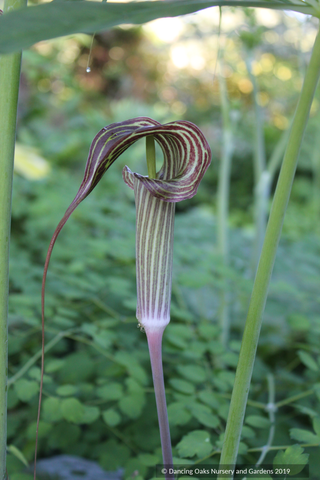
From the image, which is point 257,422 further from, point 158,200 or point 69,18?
point 69,18

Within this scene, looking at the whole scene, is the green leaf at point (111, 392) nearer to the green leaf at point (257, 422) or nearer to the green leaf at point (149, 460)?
the green leaf at point (149, 460)

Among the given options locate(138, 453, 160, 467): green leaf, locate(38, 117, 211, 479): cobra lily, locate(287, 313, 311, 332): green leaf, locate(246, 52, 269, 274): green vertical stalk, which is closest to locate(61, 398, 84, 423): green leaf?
locate(138, 453, 160, 467): green leaf

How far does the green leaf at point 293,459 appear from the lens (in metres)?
0.51

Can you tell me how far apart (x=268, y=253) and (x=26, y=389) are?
0.56 m

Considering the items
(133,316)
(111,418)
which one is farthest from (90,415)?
(133,316)

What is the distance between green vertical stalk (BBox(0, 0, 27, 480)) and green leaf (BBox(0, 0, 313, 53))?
181mm

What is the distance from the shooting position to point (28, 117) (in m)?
3.37

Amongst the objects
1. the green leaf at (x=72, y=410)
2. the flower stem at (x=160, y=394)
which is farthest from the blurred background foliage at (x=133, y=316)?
the flower stem at (x=160, y=394)

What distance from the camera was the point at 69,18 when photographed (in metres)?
0.28

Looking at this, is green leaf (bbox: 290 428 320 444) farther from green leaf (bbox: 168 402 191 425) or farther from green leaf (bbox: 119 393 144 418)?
green leaf (bbox: 119 393 144 418)

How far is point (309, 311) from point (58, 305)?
1.04 meters

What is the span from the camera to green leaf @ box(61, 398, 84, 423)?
0.70 metres

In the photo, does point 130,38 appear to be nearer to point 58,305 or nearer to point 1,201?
point 58,305

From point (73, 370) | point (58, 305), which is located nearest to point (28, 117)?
point (58, 305)
